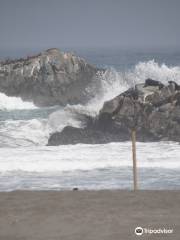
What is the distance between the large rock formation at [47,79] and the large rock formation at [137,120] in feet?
44.7

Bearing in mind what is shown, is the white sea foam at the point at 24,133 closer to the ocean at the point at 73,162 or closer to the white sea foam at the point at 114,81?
the ocean at the point at 73,162

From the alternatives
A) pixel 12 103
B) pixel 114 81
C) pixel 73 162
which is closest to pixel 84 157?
pixel 73 162

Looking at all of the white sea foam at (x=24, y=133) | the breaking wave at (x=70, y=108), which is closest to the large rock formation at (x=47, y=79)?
the breaking wave at (x=70, y=108)

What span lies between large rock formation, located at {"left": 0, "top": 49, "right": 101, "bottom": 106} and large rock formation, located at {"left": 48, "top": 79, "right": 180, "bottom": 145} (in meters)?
13.6

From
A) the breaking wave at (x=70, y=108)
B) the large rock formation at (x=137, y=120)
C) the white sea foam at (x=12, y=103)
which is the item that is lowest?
the white sea foam at (x=12, y=103)

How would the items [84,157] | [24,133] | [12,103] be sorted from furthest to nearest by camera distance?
1. [12,103]
2. [24,133]
3. [84,157]

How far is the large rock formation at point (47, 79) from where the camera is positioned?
4025 centimetres
